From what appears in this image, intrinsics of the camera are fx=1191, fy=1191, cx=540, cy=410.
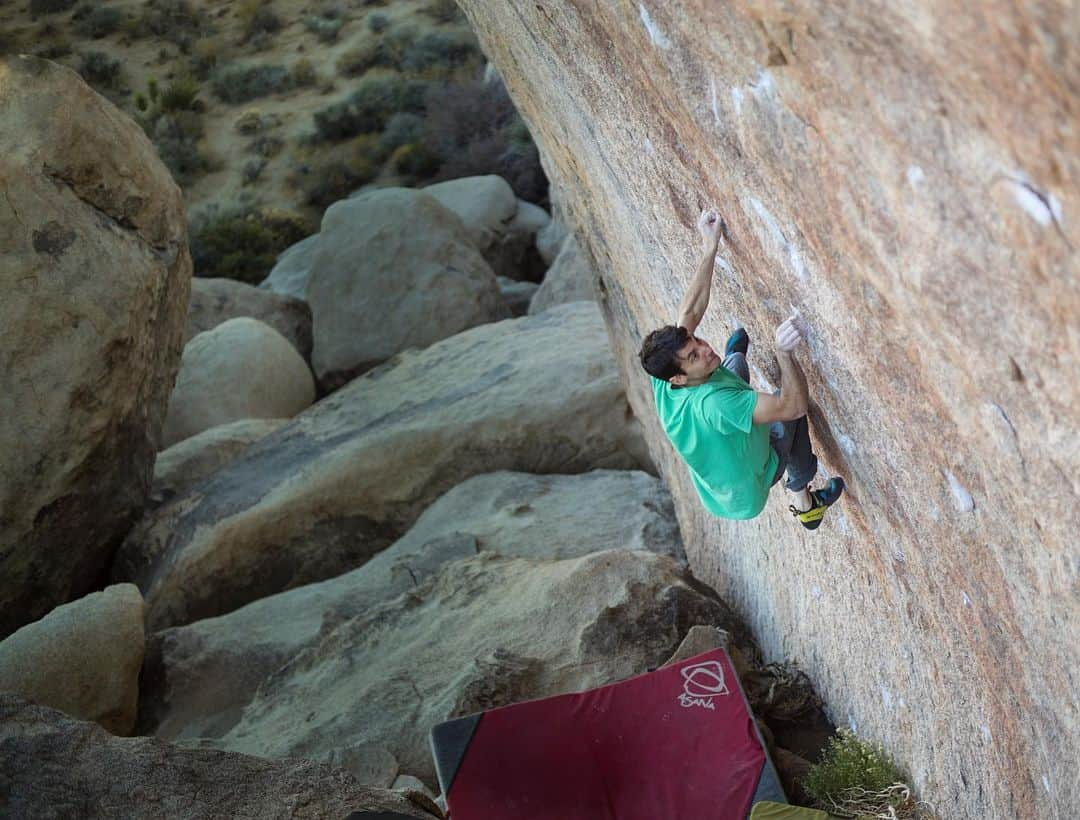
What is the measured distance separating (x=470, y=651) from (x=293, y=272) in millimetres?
9806

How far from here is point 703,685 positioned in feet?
16.7

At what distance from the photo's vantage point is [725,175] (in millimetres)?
3369

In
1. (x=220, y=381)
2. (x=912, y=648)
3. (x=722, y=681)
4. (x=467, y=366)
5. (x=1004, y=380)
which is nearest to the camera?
(x=1004, y=380)

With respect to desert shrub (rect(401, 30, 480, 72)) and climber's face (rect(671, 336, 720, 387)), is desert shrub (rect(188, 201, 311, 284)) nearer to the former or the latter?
desert shrub (rect(401, 30, 480, 72))

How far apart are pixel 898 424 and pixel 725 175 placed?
2.85ft

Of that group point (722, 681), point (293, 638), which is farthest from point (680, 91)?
point (293, 638)

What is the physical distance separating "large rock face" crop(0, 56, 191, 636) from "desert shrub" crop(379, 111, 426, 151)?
1151 centimetres

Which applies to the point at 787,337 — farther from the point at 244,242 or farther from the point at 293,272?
the point at 244,242

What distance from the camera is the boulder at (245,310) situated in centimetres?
1281

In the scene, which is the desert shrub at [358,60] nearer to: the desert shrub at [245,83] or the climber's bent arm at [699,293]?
the desert shrub at [245,83]

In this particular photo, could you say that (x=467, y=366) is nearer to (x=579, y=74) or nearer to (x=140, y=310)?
(x=140, y=310)

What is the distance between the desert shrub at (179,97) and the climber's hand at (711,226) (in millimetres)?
18376

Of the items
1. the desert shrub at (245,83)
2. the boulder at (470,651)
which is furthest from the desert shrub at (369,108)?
the boulder at (470,651)

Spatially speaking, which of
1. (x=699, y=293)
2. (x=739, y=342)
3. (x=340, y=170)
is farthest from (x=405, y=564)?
(x=340, y=170)
